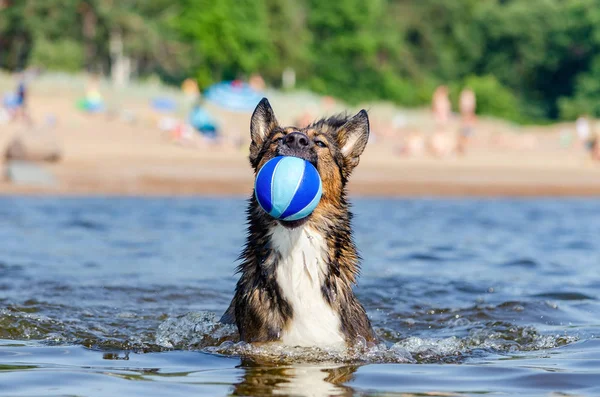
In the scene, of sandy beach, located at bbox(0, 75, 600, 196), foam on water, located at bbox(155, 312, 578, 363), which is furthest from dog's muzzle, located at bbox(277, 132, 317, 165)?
sandy beach, located at bbox(0, 75, 600, 196)

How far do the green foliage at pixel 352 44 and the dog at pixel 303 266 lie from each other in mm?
49111

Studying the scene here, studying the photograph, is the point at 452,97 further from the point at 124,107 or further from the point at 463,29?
the point at 124,107

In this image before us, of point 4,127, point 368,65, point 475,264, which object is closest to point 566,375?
point 475,264

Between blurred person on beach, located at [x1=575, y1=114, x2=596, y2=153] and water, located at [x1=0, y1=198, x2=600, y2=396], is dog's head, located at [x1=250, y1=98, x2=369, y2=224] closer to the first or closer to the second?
water, located at [x1=0, y1=198, x2=600, y2=396]

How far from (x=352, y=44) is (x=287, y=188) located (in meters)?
64.0

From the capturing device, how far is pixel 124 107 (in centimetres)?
3778

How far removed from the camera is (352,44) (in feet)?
228

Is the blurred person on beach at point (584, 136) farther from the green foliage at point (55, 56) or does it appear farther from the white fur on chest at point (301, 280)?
the white fur on chest at point (301, 280)

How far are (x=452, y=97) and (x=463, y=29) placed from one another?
46.6 feet

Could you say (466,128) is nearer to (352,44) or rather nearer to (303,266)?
(352,44)

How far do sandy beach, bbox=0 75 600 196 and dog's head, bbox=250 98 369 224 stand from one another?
16.8 meters

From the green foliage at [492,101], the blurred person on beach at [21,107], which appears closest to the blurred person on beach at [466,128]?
the blurred person on beach at [21,107]

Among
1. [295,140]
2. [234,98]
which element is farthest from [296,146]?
[234,98]

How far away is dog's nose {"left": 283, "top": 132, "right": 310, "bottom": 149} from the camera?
666cm
